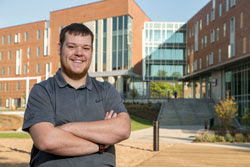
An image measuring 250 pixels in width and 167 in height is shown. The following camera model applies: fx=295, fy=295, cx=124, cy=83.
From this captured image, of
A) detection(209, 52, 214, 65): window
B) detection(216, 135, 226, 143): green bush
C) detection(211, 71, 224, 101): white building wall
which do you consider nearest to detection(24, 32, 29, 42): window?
detection(209, 52, 214, 65): window

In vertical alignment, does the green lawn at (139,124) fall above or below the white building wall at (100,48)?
below

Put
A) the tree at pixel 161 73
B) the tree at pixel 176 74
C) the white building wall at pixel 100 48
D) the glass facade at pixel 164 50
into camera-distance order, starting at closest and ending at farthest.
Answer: the white building wall at pixel 100 48
the tree at pixel 161 73
the glass facade at pixel 164 50
the tree at pixel 176 74

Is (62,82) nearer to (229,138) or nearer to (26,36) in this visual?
(229,138)

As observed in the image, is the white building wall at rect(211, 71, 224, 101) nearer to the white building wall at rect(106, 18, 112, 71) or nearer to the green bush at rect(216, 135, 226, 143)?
the white building wall at rect(106, 18, 112, 71)

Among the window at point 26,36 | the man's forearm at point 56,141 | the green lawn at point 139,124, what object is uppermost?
the window at point 26,36

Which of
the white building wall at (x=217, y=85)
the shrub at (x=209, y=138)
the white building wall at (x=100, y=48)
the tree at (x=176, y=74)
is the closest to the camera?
the shrub at (x=209, y=138)

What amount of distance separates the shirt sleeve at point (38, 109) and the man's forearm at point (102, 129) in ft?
0.52

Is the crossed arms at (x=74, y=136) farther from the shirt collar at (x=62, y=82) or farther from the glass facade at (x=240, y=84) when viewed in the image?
the glass facade at (x=240, y=84)

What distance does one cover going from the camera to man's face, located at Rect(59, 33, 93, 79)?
8.48 ft

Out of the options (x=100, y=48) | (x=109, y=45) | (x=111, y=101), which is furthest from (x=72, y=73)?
(x=100, y=48)

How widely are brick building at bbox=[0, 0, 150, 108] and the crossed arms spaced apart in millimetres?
44845

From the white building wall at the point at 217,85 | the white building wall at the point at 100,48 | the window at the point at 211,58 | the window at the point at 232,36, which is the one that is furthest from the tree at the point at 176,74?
the window at the point at 232,36

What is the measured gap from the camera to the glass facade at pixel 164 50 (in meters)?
55.1

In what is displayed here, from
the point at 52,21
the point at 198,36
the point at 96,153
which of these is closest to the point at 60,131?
the point at 96,153
